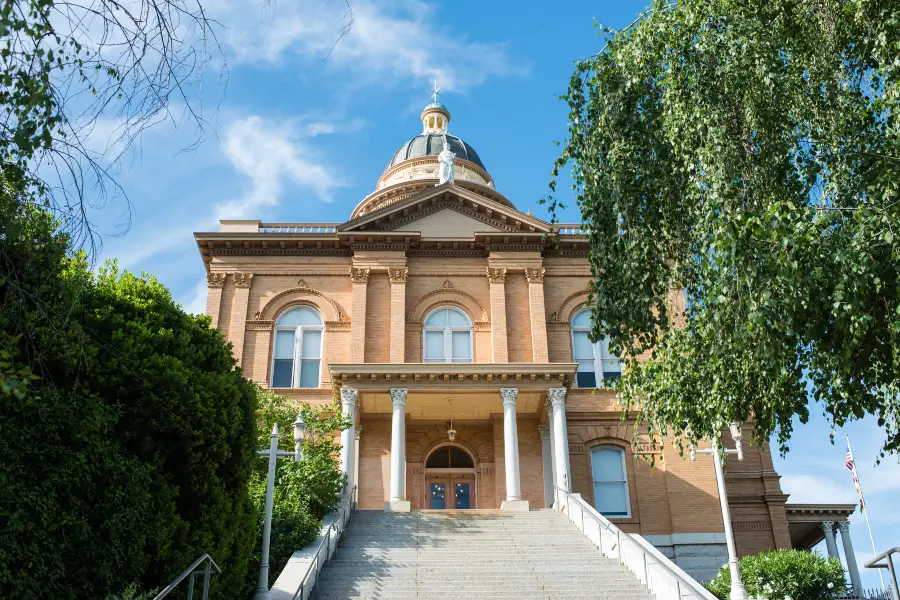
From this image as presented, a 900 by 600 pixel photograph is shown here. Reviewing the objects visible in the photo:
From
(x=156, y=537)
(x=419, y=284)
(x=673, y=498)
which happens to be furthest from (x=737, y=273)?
(x=419, y=284)

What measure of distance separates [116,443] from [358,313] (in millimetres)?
16398

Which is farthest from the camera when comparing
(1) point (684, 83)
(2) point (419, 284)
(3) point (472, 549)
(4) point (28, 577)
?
(2) point (419, 284)

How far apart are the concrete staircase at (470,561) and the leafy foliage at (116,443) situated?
3073mm

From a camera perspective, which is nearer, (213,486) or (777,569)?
(213,486)

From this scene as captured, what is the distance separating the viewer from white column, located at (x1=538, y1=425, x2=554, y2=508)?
25.1m

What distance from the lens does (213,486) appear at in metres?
13.2

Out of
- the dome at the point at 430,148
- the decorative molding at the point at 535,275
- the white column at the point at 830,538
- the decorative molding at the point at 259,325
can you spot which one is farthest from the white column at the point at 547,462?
the dome at the point at 430,148

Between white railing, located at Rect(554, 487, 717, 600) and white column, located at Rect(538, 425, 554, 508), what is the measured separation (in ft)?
12.6

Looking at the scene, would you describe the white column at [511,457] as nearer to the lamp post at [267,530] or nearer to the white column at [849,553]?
the lamp post at [267,530]

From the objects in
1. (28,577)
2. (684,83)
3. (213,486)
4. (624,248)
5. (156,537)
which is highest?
(684,83)

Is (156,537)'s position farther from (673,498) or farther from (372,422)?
(673,498)

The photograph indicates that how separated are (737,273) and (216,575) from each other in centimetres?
855

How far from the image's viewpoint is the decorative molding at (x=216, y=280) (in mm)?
28609

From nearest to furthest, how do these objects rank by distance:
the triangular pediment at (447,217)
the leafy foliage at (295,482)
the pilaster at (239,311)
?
the leafy foliage at (295,482)
the pilaster at (239,311)
the triangular pediment at (447,217)
